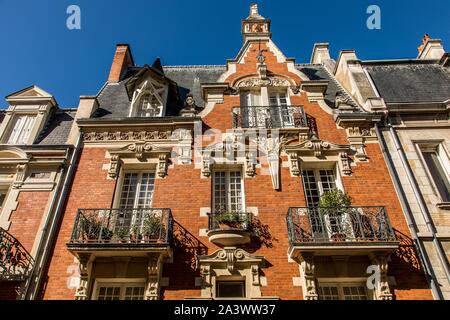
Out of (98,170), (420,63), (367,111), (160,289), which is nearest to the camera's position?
(160,289)

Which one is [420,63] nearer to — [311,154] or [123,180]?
[311,154]

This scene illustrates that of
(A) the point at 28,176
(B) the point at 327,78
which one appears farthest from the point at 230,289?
(B) the point at 327,78

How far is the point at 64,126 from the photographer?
11266 mm

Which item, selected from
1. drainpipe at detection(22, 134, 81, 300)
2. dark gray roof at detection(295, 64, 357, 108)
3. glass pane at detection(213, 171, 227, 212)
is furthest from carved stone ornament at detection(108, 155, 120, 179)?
dark gray roof at detection(295, 64, 357, 108)

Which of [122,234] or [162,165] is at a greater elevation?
[162,165]

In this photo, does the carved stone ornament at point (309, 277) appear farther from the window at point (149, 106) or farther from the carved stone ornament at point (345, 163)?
the window at point (149, 106)

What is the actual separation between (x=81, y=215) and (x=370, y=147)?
8623 mm

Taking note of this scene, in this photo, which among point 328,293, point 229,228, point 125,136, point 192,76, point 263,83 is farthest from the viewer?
point 192,76

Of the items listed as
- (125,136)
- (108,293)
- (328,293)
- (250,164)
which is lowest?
(328,293)

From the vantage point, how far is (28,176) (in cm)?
960

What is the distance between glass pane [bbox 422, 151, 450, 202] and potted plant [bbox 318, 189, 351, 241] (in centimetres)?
297

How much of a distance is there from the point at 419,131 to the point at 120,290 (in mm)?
10048

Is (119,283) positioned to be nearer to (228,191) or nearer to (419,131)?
(228,191)

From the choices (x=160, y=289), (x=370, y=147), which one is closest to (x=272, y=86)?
(x=370, y=147)
